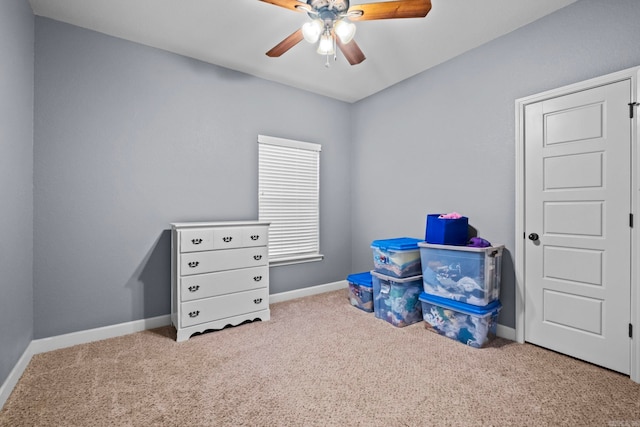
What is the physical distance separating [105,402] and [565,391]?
2816mm

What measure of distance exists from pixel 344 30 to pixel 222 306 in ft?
8.26

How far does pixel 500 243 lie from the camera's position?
9.00 feet

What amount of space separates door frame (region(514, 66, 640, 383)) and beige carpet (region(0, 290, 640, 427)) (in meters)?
0.23

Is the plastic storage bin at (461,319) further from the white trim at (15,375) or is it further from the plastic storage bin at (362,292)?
the white trim at (15,375)

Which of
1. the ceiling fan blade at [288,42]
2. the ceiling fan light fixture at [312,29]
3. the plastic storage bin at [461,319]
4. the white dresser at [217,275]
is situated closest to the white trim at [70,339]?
the white dresser at [217,275]

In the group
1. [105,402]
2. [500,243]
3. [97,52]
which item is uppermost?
[97,52]

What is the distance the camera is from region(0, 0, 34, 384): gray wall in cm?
183

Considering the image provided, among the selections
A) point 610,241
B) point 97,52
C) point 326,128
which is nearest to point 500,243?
point 610,241

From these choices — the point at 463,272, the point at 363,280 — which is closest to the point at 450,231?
the point at 463,272

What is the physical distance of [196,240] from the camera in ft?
8.80

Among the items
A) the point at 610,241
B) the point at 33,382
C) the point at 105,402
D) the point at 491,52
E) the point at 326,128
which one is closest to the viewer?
the point at 105,402

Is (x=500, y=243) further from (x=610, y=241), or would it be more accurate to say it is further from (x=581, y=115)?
(x=581, y=115)

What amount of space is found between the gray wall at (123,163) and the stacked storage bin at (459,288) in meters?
Result: 2.06

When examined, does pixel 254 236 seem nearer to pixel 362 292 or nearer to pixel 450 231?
pixel 362 292
